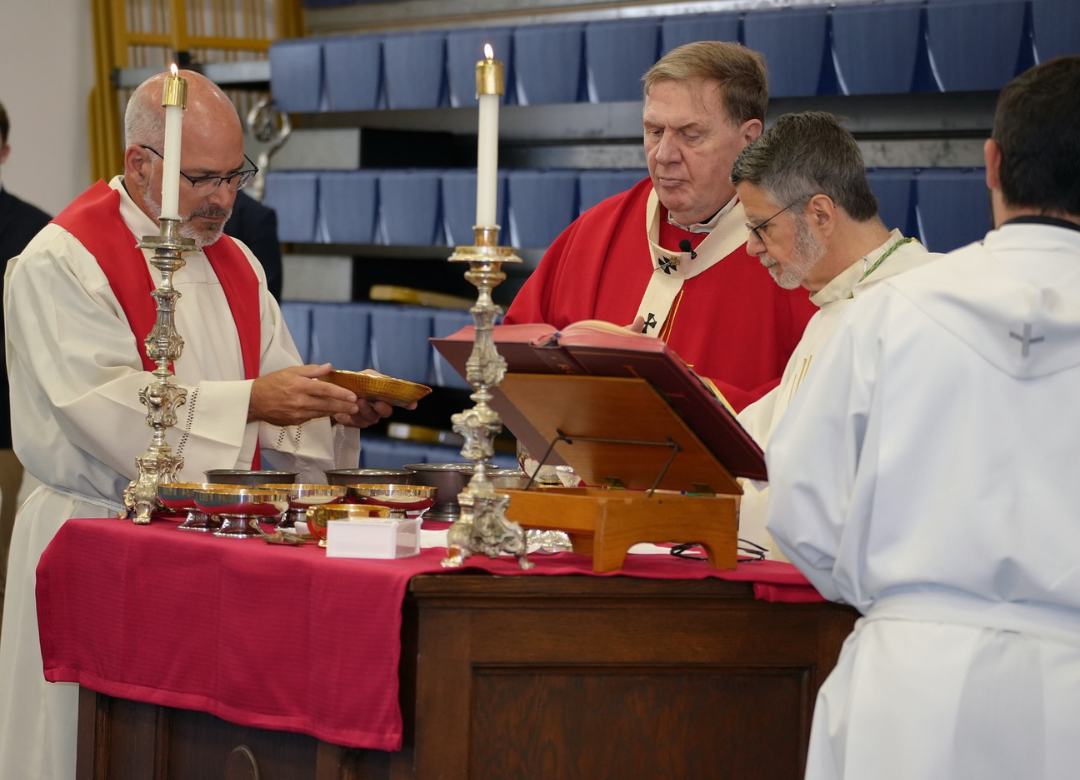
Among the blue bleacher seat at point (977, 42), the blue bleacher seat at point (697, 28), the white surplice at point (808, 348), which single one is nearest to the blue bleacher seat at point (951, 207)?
the blue bleacher seat at point (977, 42)

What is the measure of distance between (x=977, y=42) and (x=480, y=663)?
455 centimetres

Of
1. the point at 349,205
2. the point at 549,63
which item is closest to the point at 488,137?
the point at 549,63

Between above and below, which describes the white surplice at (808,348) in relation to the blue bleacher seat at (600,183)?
below

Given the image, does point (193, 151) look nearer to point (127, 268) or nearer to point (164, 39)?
point (127, 268)

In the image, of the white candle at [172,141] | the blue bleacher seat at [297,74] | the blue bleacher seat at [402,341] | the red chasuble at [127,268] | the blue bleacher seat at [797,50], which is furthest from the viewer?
the blue bleacher seat at [297,74]

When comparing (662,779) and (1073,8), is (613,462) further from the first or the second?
(1073,8)

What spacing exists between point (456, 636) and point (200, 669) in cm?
53

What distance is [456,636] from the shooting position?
6.86 feet

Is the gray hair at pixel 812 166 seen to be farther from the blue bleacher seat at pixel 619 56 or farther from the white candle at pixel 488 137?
the blue bleacher seat at pixel 619 56

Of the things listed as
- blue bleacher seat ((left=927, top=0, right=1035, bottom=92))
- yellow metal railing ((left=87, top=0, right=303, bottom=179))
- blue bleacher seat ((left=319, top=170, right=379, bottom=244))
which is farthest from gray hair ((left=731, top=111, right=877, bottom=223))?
yellow metal railing ((left=87, top=0, right=303, bottom=179))

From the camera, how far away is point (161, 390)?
267 cm

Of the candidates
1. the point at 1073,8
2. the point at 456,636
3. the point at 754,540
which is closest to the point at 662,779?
the point at 456,636

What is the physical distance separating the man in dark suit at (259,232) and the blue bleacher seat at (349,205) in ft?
7.23

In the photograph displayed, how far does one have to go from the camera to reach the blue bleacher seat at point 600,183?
6.76 meters
